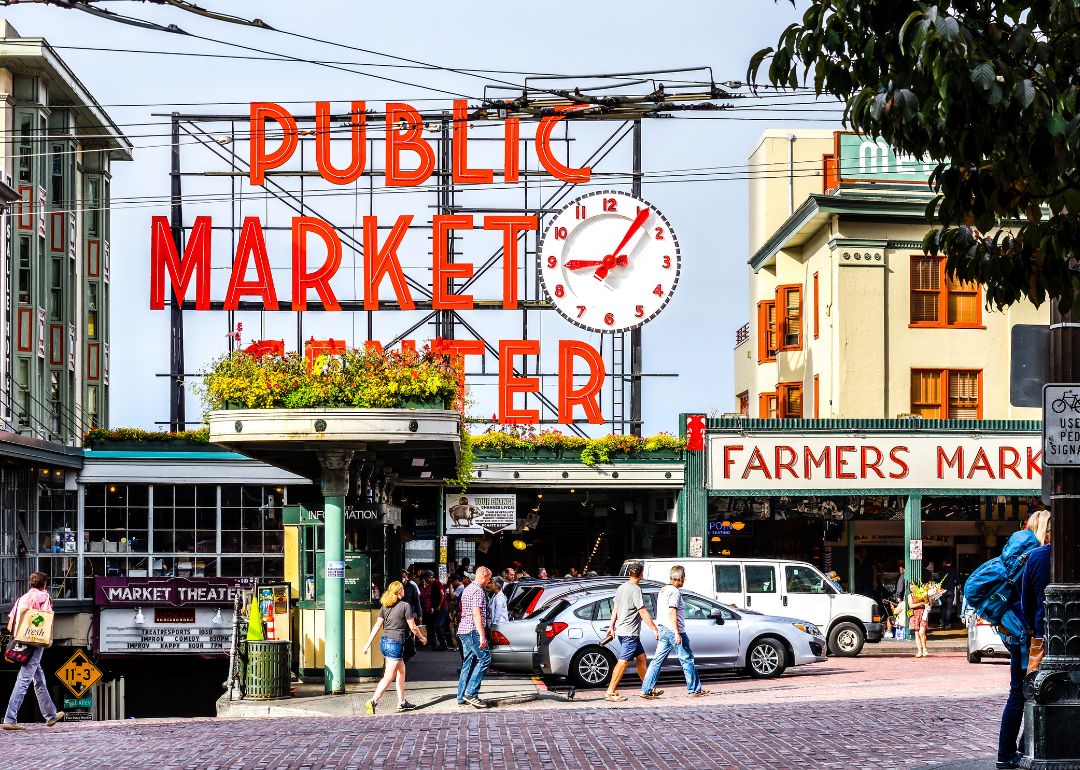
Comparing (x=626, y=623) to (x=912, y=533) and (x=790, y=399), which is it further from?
(x=790, y=399)

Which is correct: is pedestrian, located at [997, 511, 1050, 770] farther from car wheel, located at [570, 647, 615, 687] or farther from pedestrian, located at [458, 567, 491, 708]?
car wheel, located at [570, 647, 615, 687]

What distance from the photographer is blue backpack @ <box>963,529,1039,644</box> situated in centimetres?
1036

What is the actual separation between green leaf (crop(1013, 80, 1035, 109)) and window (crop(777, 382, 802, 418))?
32.7m

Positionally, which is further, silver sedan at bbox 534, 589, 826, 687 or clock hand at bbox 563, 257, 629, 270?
clock hand at bbox 563, 257, 629, 270

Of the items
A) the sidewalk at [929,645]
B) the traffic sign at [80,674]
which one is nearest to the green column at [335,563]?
the traffic sign at [80,674]

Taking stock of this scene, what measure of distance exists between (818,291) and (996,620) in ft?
89.5

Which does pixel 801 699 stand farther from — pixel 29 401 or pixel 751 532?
pixel 29 401

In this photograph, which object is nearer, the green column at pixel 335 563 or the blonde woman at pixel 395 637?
the blonde woman at pixel 395 637

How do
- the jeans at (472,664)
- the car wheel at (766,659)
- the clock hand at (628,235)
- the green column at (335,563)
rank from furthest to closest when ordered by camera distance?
the clock hand at (628,235), the car wheel at (766,659), the green column at (335,563), the jeans at (472,664)

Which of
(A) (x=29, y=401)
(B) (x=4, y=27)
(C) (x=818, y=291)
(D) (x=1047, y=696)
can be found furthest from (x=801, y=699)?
(B) (x=4, y=27)

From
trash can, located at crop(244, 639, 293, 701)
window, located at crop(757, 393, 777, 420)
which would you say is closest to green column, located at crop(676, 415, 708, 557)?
window, located at crop(757, 393, 777, 420)

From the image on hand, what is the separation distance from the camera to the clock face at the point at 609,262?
126 ft

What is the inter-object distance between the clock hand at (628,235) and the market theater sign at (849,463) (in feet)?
23.0

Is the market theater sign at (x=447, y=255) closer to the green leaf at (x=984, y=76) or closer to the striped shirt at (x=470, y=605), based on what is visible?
the striped shirt at (x=470, y=605)
